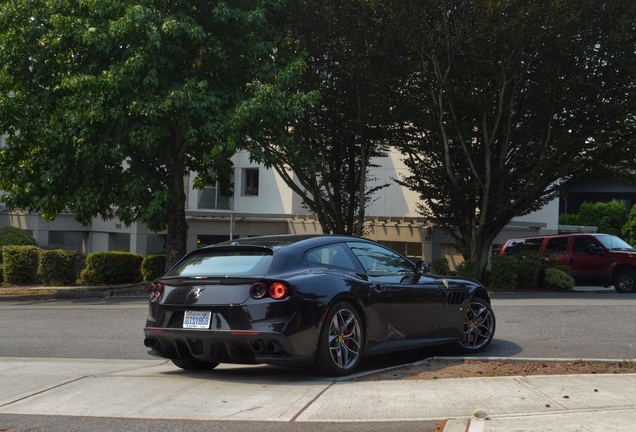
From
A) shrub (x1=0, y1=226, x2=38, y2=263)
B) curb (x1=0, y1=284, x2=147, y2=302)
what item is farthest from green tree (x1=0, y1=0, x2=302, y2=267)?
shrub (x1=0, y1=226, x2=38, y2=263)

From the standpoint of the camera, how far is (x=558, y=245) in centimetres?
2475

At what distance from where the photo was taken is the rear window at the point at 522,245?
25391 millimetres

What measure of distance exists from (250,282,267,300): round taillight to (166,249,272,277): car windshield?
0.41 ft

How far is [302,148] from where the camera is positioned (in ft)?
77.5

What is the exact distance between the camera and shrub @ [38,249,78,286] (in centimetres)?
2480

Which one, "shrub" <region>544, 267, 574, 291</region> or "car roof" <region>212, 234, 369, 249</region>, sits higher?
"car roof" <region>212, 234, 369, 249</region>

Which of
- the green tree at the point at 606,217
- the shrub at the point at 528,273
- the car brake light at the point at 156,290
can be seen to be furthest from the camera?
the green tree at the point at 606,217

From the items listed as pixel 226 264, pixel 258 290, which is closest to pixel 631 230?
pixel 226 264

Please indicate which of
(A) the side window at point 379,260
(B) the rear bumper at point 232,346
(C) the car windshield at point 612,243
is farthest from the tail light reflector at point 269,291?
(C) the car windshield at point 612,243

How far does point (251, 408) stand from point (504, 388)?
2.28 metres

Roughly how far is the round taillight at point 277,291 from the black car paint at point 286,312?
49mm

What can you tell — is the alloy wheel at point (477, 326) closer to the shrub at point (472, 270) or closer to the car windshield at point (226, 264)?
the car windshield at point (226, 264)

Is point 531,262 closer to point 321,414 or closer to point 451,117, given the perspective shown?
point 451,117

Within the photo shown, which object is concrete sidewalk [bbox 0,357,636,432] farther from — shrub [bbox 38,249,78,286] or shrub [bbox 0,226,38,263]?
shrub [bbox 0,226,38,263]
